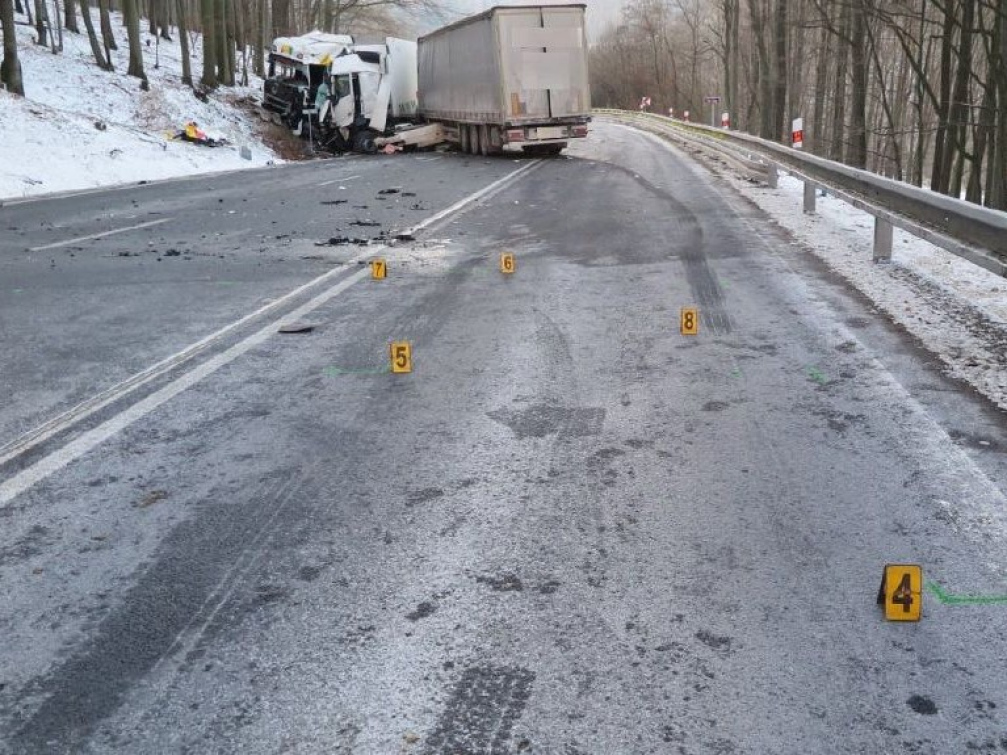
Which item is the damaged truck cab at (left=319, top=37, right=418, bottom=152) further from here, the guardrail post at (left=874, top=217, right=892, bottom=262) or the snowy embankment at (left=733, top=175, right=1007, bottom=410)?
the guardrail post at (left=874, top=217, right=892, bottom=262)

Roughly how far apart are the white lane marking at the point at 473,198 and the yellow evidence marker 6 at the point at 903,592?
1004 centimetres

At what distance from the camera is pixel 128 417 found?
5.38 meters

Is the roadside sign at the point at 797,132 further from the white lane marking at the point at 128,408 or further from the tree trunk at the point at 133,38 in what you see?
the tree trunk at the point at 133,38

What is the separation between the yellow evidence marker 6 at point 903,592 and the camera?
3156 millimetres

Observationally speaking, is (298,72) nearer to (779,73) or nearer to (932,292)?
(779,73)

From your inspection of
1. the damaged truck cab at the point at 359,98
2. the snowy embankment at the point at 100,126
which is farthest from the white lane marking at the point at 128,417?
the damaged truck cab at the point at 359,98

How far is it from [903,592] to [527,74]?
2634 centimetres

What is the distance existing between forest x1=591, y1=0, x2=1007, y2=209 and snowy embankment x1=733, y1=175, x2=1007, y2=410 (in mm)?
6072

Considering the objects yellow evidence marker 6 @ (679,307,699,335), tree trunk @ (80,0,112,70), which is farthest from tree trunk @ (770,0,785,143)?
yellow evidence marker 6 @ (679,307,699,335)

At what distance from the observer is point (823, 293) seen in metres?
8.45

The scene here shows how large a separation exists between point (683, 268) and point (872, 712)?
24.4ft

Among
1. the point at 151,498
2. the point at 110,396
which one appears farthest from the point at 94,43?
the point at 151,498

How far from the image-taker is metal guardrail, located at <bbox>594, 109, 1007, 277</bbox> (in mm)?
6992

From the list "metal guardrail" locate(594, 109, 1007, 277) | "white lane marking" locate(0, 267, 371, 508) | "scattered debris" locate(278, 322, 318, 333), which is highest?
"metal guardrail" locate(594, 109, 1007, 277)
